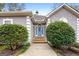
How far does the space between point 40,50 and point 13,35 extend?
54 centimetres

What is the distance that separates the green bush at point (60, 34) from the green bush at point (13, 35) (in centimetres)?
42

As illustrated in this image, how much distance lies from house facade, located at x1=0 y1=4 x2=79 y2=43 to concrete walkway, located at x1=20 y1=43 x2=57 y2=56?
88 millimetres

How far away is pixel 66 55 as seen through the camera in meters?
→ 4.55

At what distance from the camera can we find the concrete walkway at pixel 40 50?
14.9ft

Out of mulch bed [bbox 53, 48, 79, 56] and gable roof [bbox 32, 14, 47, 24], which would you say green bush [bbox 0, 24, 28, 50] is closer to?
gable roof [bbox 32, 14, 47, 24]

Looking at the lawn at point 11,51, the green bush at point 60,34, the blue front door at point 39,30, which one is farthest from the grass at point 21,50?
the green bush at point 60,34

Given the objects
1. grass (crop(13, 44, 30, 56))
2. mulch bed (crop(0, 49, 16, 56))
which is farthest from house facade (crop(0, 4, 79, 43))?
mulch bed (crop(0, 49, 16, 56))

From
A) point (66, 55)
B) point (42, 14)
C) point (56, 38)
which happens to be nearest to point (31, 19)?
point (42, 14)

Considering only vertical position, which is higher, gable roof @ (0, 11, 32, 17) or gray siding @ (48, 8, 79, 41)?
gable roof @ (0, 11, 32, 17)

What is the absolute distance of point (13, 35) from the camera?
4.63 metres

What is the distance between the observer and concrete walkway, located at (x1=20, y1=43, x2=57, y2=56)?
4551 mm

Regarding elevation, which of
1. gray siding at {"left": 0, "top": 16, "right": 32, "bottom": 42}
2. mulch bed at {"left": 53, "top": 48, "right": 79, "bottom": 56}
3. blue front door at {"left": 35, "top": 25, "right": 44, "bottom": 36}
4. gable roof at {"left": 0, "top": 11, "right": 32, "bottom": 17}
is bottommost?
mulch bed at {"left": 53, "top": 48, "right": 79, "bottom": 56}

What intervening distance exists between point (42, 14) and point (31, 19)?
211 mm

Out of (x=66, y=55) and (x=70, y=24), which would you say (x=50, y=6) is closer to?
(x=70, y=24)
